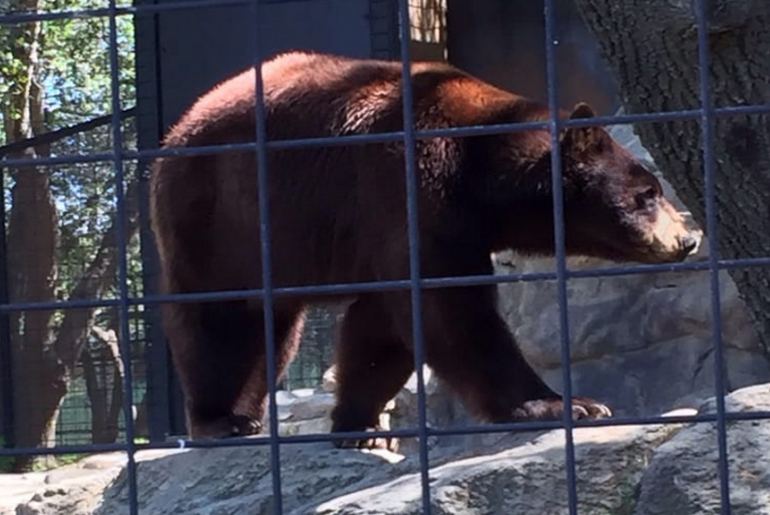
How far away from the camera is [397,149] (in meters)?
5.98

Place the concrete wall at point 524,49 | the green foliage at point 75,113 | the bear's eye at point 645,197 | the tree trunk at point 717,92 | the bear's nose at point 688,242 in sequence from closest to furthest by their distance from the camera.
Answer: the tree trunk at point 717,92
the bear's eye at point 645,197
the bear's nose at point 688,242
the concrete wall at point 524,49
the green foliage at point 75,113

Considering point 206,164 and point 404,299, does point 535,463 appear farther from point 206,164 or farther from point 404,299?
point 206,164

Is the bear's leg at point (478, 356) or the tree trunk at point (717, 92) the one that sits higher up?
the tree trunk at point (717, 92)

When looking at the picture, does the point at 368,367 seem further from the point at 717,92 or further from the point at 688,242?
the point at 717,92

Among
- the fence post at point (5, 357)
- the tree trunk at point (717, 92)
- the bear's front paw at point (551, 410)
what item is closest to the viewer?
the tree trunk at point (717, 92)

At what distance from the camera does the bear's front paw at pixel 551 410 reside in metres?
5.55

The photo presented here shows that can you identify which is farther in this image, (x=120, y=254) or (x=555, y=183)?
(x=120, y=254)

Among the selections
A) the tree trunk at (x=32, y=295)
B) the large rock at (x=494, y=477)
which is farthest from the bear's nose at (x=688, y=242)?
the tree trunk at (x=32, y=295)

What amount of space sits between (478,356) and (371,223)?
70cm

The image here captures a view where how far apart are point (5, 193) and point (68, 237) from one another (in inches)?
51.5

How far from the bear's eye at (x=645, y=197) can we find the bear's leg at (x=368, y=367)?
1170 mm

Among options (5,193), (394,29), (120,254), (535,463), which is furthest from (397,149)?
(5,193)

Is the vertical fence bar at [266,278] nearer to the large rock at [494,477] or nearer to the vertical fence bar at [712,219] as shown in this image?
the vertical fence bar at [712,219]

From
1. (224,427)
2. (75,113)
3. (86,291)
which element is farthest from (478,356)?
(75,113)
